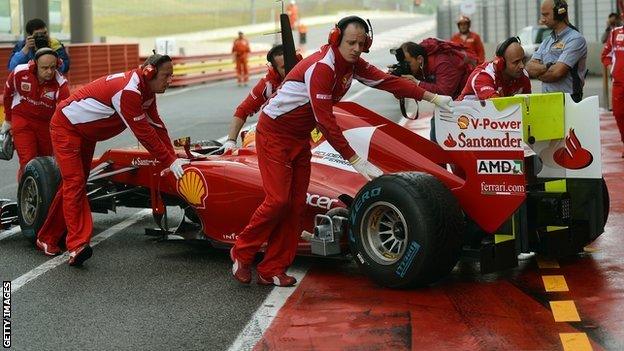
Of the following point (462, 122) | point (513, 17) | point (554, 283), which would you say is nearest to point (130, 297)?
point (462, 122)

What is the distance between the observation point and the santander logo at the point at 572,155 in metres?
7.76

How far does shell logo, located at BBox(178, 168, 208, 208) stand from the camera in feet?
28.1

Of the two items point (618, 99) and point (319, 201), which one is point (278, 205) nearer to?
point (319, 201)

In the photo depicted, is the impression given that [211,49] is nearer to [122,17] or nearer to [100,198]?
[122,17]

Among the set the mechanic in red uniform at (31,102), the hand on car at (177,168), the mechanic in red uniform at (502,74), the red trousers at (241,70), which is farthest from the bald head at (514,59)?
the red trousers at (241,70)

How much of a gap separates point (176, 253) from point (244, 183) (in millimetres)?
988

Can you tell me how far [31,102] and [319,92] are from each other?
12.7ft

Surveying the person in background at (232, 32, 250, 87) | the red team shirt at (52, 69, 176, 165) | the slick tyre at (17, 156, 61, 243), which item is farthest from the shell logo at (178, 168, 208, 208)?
the person in background at (232, 32, 250, 87)

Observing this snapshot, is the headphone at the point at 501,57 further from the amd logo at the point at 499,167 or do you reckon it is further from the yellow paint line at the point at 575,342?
the yellow paint line at the point at 575,342

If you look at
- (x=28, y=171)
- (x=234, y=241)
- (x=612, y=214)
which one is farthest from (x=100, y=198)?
(x=612, y=214)

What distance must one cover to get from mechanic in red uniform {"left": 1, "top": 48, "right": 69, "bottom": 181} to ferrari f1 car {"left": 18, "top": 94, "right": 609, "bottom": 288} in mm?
1785

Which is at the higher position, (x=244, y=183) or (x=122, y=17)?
(x=122, y=17)

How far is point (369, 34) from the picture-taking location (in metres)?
7.40

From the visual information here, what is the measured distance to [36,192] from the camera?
9.37m
